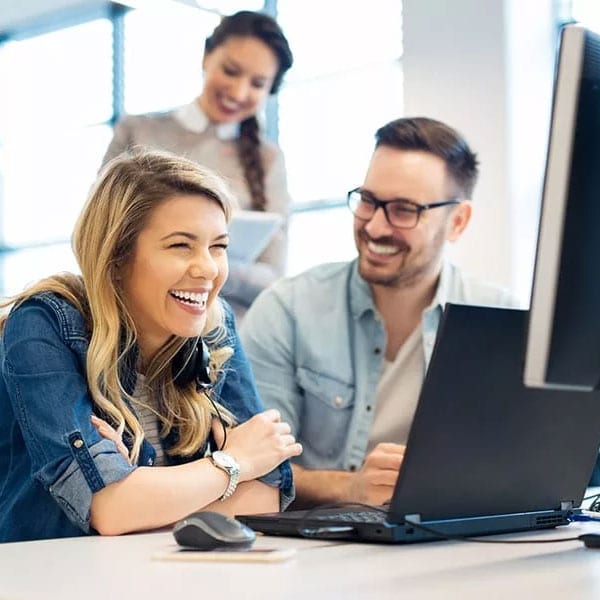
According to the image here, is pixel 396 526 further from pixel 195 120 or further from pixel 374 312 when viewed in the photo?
pixel 195 120

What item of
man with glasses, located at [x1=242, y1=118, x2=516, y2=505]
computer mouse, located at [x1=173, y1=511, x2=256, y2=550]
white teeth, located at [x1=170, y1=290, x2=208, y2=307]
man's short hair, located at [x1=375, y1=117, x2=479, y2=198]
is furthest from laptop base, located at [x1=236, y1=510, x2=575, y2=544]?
man's short hair, located at [x1=375, y1=117, x2=479, y2=198]

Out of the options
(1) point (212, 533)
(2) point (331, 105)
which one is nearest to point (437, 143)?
(1) point (212, 533)

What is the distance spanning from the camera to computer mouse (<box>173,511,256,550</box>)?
1135 millimetres

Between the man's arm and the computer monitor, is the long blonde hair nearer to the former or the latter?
the man's arm

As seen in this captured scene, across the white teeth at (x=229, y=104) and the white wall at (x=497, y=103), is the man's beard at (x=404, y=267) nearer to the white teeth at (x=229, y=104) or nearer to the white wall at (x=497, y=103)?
the white teeth at (x=229, y=104)

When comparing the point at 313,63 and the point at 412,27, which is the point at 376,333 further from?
the point at 313,63

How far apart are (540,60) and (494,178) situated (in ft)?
1.75

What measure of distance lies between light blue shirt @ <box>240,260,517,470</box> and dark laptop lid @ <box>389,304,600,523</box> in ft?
2.92

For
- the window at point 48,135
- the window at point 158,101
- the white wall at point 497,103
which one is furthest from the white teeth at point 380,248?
the window at point 48,135

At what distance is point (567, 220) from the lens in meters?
0.98

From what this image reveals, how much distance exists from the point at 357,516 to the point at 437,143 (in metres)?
1.34

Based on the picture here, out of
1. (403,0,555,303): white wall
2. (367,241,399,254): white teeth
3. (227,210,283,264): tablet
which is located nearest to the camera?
(367,241,399,254): white teeth

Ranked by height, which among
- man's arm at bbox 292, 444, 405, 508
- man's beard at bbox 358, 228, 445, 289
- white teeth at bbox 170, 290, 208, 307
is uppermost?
man's beard at bbox 358, 228, 445, 289

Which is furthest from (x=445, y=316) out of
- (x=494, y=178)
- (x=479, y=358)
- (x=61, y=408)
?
(x=494, y=178)
